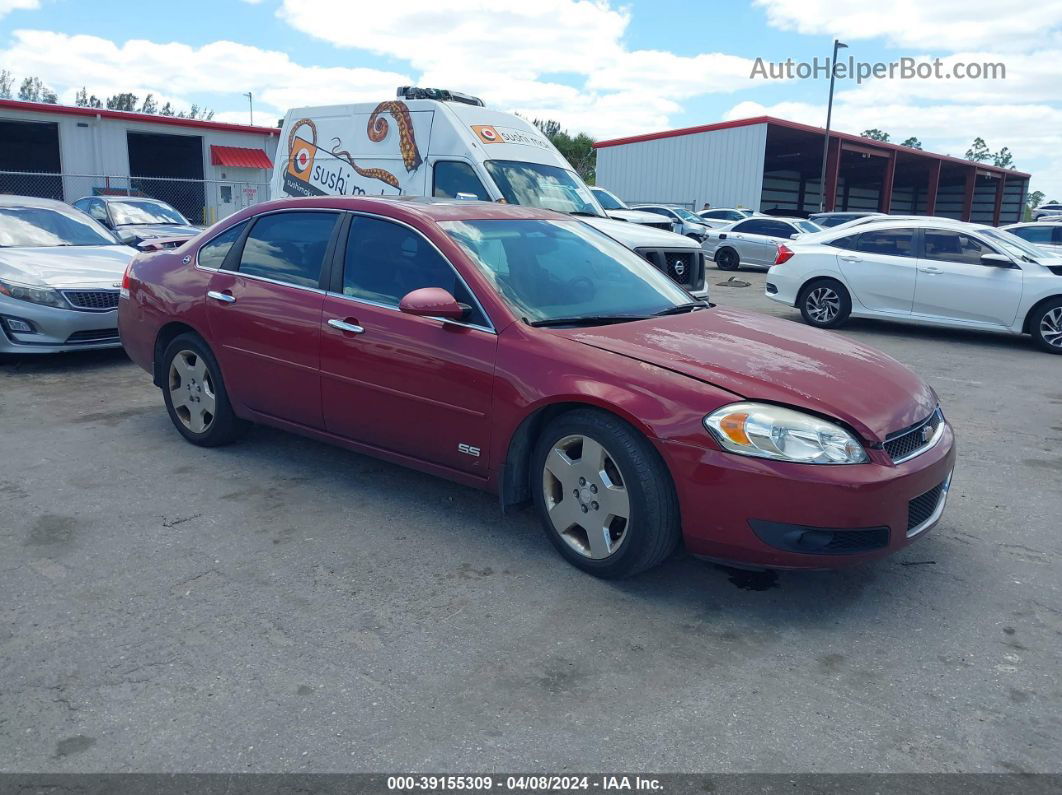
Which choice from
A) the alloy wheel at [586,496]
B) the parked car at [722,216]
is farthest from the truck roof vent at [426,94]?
the parked car at [722,216]

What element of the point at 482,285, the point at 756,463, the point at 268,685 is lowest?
the point at 268,685

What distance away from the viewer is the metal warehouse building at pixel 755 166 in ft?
125

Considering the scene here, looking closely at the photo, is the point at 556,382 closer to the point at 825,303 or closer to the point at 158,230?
the point at 825,303

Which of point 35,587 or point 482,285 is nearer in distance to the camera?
point 35,587

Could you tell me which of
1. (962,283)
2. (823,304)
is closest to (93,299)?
(823,304)

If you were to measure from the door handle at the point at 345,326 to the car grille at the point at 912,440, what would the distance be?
2.53 metres

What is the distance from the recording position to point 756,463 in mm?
3420

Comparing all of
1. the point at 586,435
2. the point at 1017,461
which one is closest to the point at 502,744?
the point at 586,435

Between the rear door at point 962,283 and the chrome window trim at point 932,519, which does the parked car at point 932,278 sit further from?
the chrome window trim at point 932,519

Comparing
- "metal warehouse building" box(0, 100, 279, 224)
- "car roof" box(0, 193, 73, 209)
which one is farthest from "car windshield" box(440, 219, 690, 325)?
"metal warehouse building" box(0, 100, 279, 224)

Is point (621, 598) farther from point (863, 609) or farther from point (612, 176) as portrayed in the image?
point (612, 176)

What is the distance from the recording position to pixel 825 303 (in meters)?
Answer: 11.8

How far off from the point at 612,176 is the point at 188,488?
41.5 meters

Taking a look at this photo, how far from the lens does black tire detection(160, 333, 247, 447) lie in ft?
17.7
